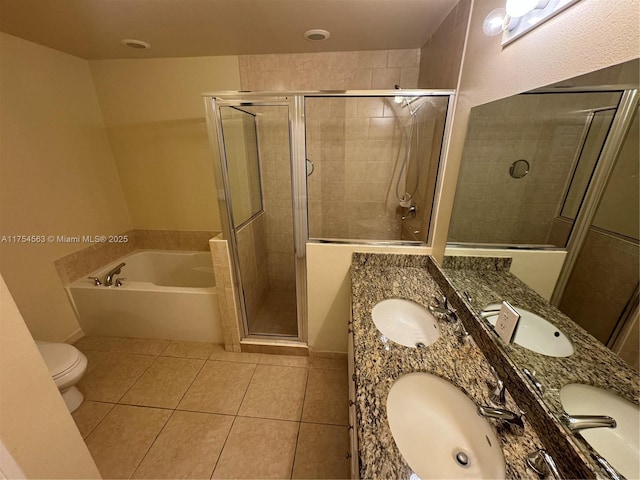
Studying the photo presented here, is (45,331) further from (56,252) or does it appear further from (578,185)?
(578,185)

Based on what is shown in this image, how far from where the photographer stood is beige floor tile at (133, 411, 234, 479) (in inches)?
51.3

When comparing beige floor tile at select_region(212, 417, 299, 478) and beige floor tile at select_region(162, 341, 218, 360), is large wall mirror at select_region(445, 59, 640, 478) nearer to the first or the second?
beige floor tile at select_region(212, 417, 299, 478)

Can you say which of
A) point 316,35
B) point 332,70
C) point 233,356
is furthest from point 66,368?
point 332,70

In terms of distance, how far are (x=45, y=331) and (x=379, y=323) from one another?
2658 mm

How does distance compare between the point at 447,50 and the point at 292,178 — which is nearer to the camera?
the point at 447,50

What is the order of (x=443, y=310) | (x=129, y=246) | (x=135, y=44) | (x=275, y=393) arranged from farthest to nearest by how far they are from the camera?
(x=129, y=246) < (x=135, y=44) < (x=275, y=393) < (x=443, y=310)

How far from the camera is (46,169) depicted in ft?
6.28

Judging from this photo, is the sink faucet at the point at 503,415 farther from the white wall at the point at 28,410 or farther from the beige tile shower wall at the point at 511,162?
the white wall at the point at 28,410

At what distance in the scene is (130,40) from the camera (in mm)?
1737

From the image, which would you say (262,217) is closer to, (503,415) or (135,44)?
(135,44)

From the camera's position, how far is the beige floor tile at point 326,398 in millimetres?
1541

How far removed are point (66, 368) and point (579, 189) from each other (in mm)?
2556

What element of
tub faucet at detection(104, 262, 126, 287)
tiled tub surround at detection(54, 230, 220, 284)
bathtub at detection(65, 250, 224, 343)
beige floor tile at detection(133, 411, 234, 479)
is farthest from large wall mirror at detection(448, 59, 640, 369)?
tub faucet at detection(104, 262, 126, 287)

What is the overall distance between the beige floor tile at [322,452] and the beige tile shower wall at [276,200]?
95 centimetres
